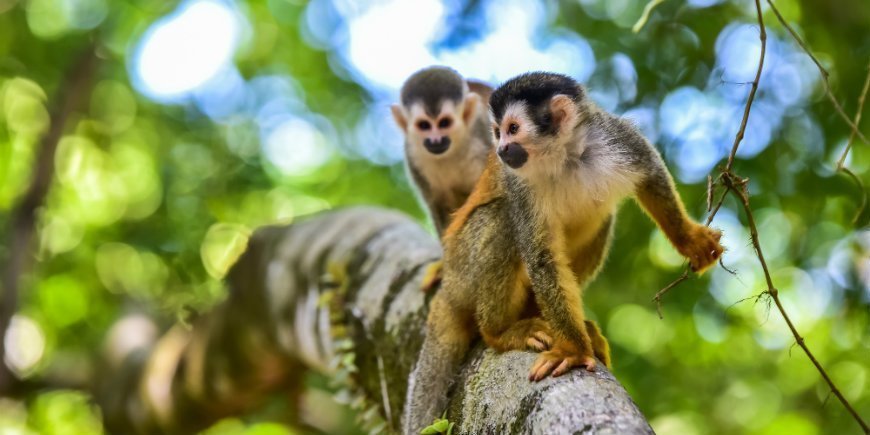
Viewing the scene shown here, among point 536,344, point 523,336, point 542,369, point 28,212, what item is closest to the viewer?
point 542,369

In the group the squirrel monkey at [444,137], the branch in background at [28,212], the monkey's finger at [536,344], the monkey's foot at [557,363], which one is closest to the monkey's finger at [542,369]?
A: the monkey's foot at [557,363]

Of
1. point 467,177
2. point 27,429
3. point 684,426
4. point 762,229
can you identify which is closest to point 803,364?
point 684,426

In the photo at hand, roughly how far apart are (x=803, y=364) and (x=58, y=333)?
7357 millimetres

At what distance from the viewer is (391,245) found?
14.5ft

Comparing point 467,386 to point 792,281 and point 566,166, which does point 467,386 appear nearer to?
point 566,166

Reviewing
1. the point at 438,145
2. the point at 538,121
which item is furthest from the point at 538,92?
the point at 438,145

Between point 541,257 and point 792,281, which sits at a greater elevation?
point 541,257

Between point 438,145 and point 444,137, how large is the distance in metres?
0.07

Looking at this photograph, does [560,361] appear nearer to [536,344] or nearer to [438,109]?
[536,344]

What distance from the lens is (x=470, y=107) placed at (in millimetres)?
4953

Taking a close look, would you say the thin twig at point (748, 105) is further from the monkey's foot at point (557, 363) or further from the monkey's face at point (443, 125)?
the monkey's face at point (443, 125)

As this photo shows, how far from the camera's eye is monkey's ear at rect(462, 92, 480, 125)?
4.94 meters

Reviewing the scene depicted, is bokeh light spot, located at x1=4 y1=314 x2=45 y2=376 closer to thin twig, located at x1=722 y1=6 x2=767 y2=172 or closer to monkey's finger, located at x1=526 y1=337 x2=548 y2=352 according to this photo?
monkey's finger, located at x1=526 y1=337 x2=548 y2=352

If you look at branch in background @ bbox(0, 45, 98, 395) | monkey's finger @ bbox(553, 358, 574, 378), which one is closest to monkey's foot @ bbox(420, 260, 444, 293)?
monkey's finger @ bbox(553, 358, 574, 378)
